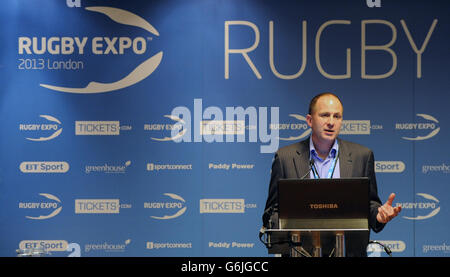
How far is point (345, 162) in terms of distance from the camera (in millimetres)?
3580

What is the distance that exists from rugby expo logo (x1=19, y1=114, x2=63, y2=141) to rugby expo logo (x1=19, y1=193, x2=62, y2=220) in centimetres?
61

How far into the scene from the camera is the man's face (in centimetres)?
367

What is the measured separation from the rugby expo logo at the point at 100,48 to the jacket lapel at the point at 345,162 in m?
2.94

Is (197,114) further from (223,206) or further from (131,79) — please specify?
(223,206)

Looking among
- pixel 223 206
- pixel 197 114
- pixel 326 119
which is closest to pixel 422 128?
pixel 223 206

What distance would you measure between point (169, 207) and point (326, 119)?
2.73 meters

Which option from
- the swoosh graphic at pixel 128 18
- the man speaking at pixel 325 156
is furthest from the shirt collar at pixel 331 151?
the swoosh graphic at pixel 128 18

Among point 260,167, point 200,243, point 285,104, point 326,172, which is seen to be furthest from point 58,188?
point 326,172

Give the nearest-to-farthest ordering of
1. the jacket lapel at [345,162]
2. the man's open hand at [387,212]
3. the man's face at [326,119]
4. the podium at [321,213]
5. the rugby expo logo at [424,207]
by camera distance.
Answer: the podium at [321,213] < the man's open hand at [387,212] < the jacket lapel at [345,162] < the man's face at [326,119] < the rugby expo logo at [424,207]

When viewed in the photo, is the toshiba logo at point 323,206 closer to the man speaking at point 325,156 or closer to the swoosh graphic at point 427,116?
the man speaking at point 325,156

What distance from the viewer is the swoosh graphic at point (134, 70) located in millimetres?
6039

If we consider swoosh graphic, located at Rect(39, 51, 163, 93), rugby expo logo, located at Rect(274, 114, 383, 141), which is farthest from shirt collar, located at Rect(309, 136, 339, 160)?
swoosh graphic, located at Rect(39, 51, 163, 93)

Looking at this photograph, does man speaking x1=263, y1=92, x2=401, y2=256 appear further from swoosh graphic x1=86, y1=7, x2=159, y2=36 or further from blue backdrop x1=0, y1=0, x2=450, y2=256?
swoosh graphic x1=86, y1=7, x2=159, y2=36

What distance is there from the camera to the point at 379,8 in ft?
19.5
